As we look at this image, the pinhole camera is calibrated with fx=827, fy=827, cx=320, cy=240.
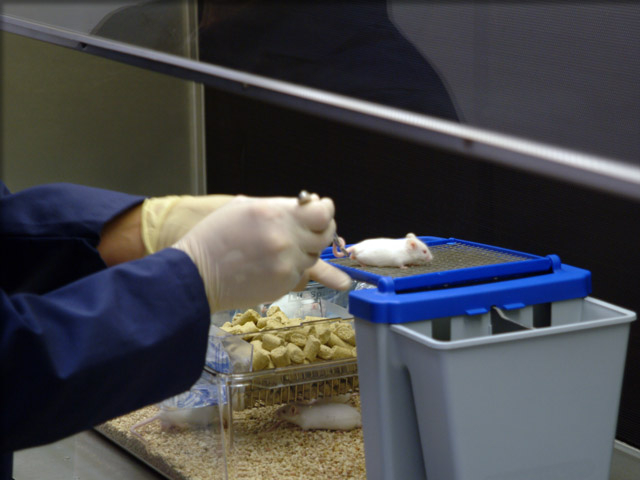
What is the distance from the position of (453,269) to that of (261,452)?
1.23 feet

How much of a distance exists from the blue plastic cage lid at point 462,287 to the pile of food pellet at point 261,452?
0.85 ft

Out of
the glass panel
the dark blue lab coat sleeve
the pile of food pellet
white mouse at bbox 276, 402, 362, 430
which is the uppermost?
the glass panel

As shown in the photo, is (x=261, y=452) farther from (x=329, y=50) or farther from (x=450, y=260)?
(x=329, y=50)

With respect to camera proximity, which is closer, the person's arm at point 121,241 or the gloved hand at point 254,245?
the gloved hand at point 254,245

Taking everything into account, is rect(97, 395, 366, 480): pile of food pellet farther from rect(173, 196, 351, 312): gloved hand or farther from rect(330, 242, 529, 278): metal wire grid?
rect(173, 196, 351, 312): gloved hand

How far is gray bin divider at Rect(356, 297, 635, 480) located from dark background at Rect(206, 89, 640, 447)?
9.6 inches

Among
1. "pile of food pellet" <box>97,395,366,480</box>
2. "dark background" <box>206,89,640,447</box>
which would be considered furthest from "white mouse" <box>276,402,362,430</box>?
"dark background" <box>206,89,640,447</box>

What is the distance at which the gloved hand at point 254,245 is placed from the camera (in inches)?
27.1

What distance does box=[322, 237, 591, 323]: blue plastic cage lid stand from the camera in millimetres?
868

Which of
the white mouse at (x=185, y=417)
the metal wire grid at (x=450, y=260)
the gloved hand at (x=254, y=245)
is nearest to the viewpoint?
the gloved hand at (x=254, y=245)

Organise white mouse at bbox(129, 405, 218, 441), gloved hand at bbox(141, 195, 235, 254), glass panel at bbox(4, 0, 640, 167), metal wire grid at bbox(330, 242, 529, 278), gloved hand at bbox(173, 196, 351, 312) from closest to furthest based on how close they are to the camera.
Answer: glass panel at bbox(4, 0, 640, 167)
gloved hand at bbox(173, 196, 351, 312)
gloved hand at bbox(141, 195, 235, 254)
metal wire grid at bbox(330, 242, 529, 278)
white mouse at bbox(129, 405, 218, 441)

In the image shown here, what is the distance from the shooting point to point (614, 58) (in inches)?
25.6

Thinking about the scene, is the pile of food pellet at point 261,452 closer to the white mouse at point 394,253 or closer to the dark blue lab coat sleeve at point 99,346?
the white mouse at point 394,253

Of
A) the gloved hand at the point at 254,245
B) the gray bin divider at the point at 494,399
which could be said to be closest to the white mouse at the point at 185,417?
the gray bin divider at the point at 494,399
